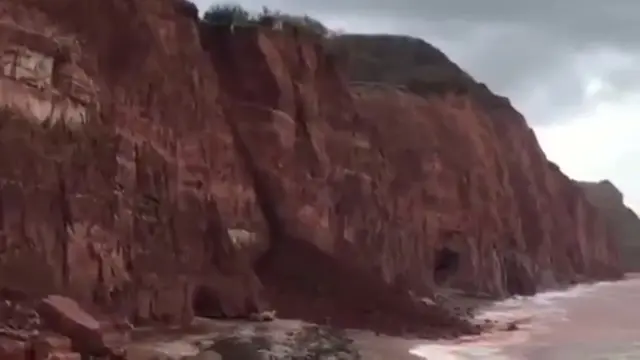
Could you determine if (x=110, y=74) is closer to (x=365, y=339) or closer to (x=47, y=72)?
(x=47, y=72)

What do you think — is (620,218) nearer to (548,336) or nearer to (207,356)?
(548,336)

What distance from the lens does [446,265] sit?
43.4 meters

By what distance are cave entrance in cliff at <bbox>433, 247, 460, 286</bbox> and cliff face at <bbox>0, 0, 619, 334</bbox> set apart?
0.09 m

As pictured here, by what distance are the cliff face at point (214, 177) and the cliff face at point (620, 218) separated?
48435 mm

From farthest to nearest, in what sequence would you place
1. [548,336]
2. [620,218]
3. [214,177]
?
[620,218] < [548,336] < [214,177]

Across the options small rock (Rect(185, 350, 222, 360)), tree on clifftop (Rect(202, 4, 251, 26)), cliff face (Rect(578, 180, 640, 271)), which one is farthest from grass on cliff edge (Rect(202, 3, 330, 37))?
cliff face (Rect(578, 180, 640, 271))

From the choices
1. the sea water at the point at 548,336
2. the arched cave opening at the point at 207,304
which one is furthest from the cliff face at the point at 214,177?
the sea water at the point at 548,336

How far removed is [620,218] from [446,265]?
196 feet

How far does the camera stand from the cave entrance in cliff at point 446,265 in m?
42.2

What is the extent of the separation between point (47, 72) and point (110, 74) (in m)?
3.36

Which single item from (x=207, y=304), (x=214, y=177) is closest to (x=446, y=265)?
(x=214, y=177)

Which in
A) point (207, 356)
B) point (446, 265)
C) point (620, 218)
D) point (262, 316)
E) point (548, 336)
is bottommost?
point (207, 356)

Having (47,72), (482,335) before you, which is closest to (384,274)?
(482,335)

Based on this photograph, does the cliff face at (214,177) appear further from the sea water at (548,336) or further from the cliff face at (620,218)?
the cliff face at (620,218)
